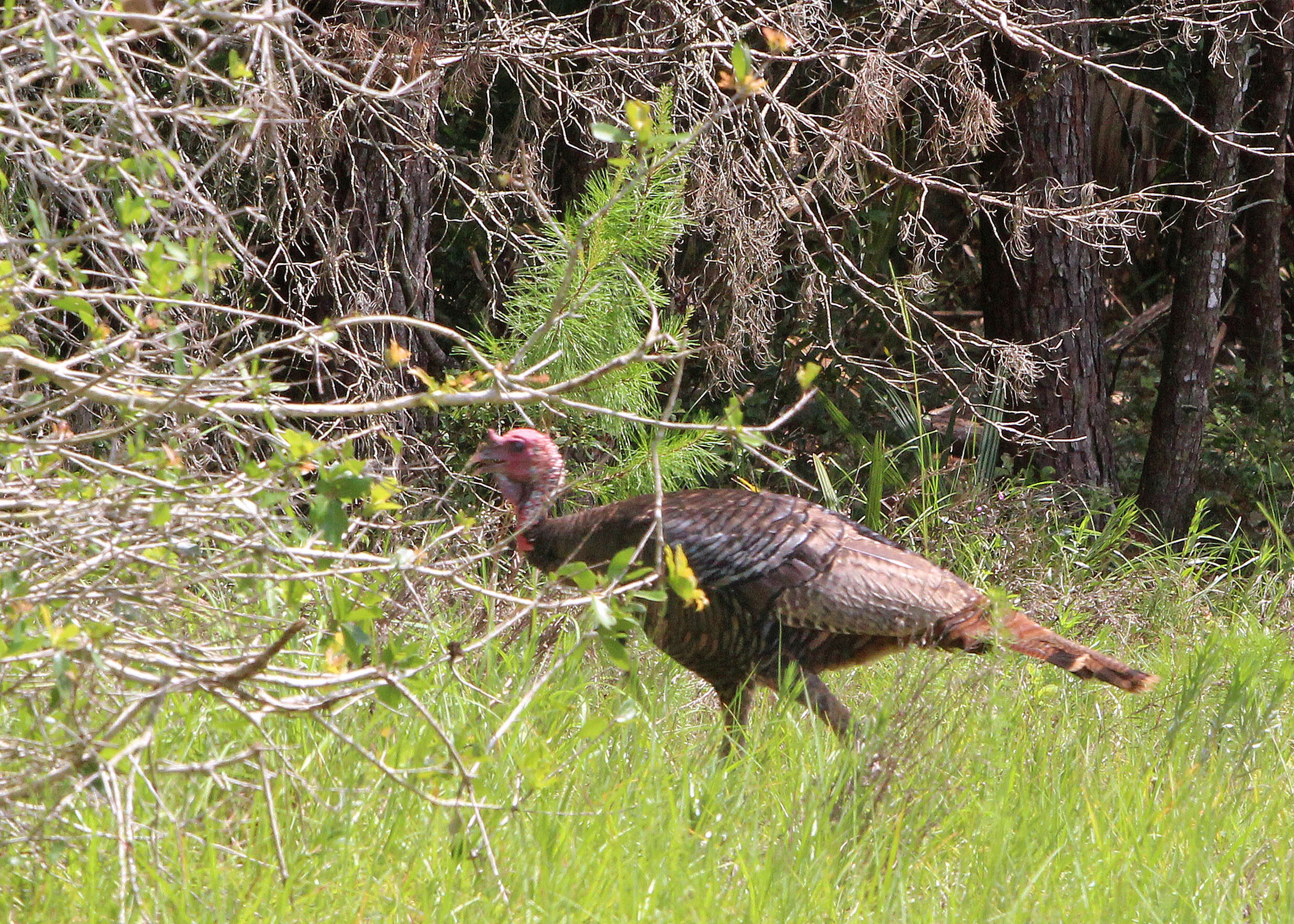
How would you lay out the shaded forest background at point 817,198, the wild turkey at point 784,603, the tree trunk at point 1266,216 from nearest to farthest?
the wild turkey at point 784,603, the shaded forest background at point 817,198, the tree trunk at point 1266,216

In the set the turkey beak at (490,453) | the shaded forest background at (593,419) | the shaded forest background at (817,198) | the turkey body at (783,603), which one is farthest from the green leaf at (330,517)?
the turkey beak at (490,453)

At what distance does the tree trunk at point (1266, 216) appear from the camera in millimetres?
7324

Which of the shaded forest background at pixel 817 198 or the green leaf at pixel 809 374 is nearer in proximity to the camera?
the green leaf at pixel 809 374

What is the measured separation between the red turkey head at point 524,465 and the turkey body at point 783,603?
11.1 inches

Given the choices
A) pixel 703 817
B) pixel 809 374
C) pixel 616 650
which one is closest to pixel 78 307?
pixel 616 650

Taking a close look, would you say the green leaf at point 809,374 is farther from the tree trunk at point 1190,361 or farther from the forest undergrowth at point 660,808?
the tree trunk at point 1190,361

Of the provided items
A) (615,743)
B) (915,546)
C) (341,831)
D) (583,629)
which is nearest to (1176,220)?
(915,546)

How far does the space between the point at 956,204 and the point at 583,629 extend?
4.74m

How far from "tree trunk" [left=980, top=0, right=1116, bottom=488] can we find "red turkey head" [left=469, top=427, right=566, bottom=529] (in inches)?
119

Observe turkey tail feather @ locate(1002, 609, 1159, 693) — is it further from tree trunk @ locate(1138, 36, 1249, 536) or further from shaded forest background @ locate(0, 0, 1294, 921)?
tree trunk @ locate(1138, 36, 1249, 536)

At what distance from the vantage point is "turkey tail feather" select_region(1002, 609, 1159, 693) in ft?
12.5

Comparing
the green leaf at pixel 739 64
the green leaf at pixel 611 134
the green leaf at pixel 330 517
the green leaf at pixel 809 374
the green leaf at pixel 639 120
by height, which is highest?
the green leaf at pixel 739 64

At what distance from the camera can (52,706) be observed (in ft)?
7.49

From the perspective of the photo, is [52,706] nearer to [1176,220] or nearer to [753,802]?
[753,802]
